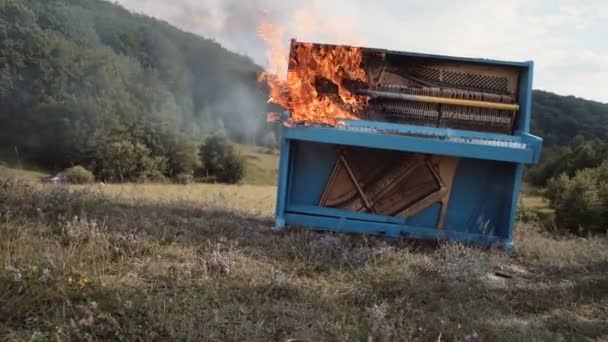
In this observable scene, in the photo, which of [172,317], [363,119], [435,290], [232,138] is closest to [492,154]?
[363,119]

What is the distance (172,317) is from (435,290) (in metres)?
2.09

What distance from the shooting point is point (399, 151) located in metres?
5.50

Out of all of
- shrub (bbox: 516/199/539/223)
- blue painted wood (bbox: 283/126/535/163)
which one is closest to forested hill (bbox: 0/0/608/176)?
shrub (bbox: 516/199/539/223)

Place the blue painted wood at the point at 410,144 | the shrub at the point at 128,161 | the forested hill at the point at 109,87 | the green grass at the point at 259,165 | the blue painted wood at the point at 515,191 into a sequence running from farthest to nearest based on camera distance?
1. the green grass at the point at 259,165
2. the forested hill at the point at 109,87
3. the shrub at the point at 128,161
4. the blue painted wood at the point at 515,191
5. the blue painted wood at the point at 410,144

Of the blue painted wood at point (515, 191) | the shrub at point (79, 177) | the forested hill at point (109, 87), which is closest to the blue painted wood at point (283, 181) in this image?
the blue painted wood at point (515, 191)

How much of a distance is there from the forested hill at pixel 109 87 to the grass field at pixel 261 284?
3540cm

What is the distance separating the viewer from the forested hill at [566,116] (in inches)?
625

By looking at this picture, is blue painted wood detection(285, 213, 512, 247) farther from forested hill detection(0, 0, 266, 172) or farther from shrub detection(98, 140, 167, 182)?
shrub detection(98, 140, 167, 182)

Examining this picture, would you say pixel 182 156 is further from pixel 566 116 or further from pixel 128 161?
pixel 566 116

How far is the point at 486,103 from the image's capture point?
553cm

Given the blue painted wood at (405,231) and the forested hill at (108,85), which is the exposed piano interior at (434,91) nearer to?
the blue painted wood at (405,231)

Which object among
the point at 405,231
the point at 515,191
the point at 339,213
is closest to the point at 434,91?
the point at 515,191

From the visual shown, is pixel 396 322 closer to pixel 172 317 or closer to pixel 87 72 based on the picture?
pixel 172 317

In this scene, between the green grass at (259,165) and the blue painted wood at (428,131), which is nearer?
the blue painted wood at (428,131)
